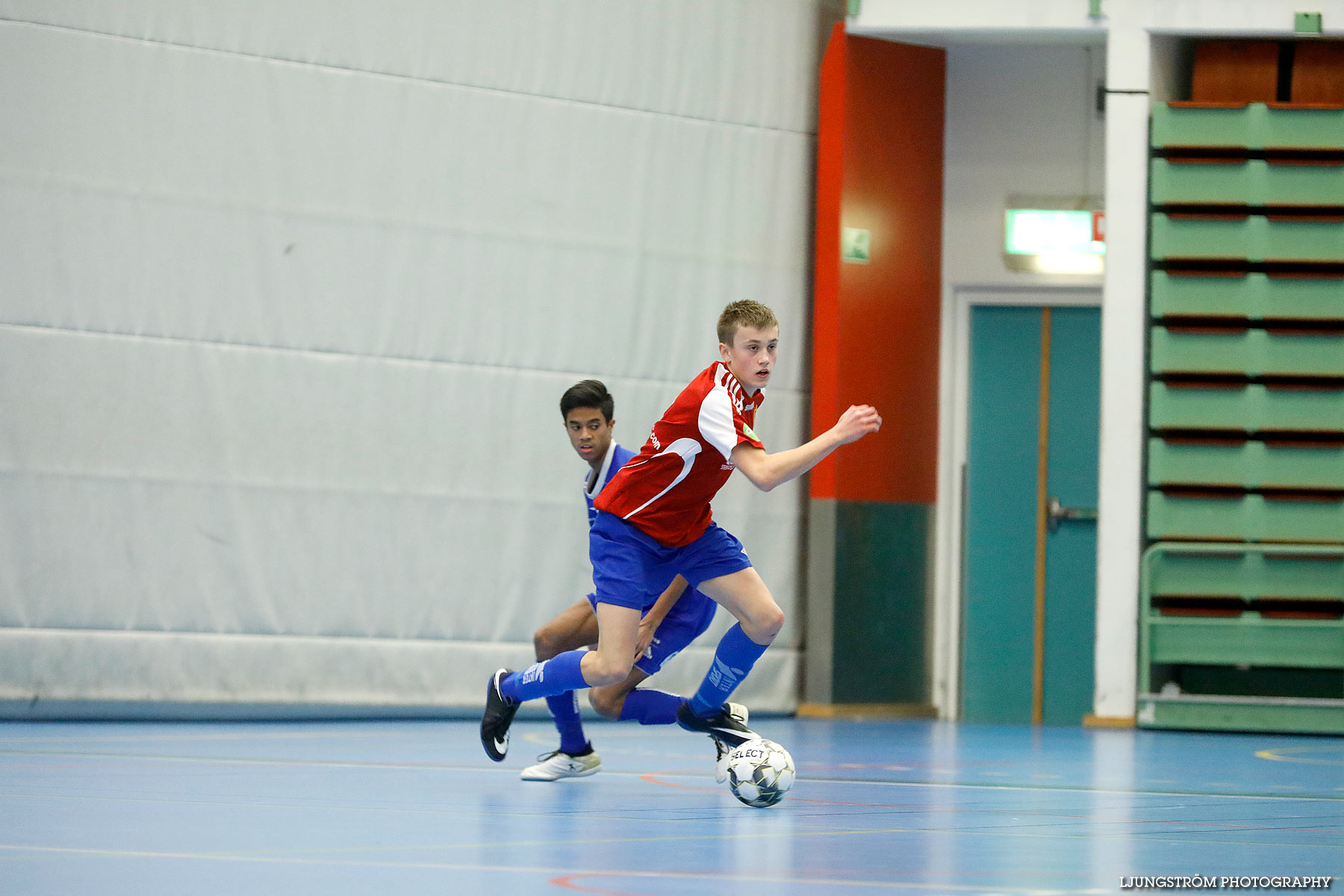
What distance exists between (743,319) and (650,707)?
5.03 feet

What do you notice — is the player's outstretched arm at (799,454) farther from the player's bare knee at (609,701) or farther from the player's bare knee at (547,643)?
the player's bare knee at (547,643)

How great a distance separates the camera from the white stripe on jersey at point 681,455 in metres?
4.57

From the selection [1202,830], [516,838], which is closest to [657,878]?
[516,838]

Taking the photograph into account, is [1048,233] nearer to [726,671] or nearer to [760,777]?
[726,671]

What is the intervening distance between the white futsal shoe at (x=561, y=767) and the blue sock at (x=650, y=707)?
0.19m

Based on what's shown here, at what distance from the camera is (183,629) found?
26.6 feet

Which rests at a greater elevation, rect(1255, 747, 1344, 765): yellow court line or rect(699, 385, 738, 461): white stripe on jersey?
rect(699, 385, 738, 461): white stripe on jersey

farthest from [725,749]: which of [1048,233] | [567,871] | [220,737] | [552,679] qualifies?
[1048,233]

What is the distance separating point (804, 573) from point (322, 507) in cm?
313

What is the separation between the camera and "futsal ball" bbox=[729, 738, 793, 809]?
4281 millimetres

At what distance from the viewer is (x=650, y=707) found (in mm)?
5168

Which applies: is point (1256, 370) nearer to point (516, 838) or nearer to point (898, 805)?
point (898, 805)

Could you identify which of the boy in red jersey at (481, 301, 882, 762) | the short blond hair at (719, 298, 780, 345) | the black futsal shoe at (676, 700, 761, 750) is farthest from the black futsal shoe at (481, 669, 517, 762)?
the short blond hair at (719, 298, 780, 345)

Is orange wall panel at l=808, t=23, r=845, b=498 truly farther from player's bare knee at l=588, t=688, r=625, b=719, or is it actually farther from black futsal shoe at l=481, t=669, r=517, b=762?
black futsal shoe at l=481, t=669, r=517, b=762
